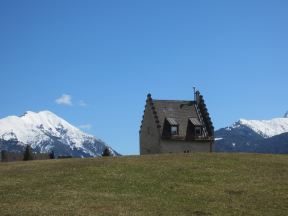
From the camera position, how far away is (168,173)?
2144 inches

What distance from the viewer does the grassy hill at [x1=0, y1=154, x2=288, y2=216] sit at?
1558 inches

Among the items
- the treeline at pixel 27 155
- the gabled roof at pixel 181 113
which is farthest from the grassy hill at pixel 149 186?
the treeline at pixel 27 155

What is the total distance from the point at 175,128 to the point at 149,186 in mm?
49671

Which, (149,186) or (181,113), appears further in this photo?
(181,113)

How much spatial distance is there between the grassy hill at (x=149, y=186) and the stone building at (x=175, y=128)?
2951 centimetres

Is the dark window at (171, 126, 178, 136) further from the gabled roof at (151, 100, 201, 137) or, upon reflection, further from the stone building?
the gabled roof at (151, 100, 201, 137)

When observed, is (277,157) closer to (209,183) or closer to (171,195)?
(209,183)

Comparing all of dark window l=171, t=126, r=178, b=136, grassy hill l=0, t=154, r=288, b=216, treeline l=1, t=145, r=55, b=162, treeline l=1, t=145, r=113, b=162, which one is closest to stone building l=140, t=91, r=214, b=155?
dark window l=171, t=126, r=178, b=136

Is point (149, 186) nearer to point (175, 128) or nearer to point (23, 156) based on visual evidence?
point (175, 128)

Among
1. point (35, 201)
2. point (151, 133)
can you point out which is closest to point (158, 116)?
point (151, 133)

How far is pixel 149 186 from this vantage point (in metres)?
48.1

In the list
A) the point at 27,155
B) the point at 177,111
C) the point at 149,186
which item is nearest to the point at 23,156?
the point at 27,155

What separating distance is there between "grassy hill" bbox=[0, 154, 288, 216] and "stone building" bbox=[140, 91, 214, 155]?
1162 inches

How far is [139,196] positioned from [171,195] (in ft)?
8.10
